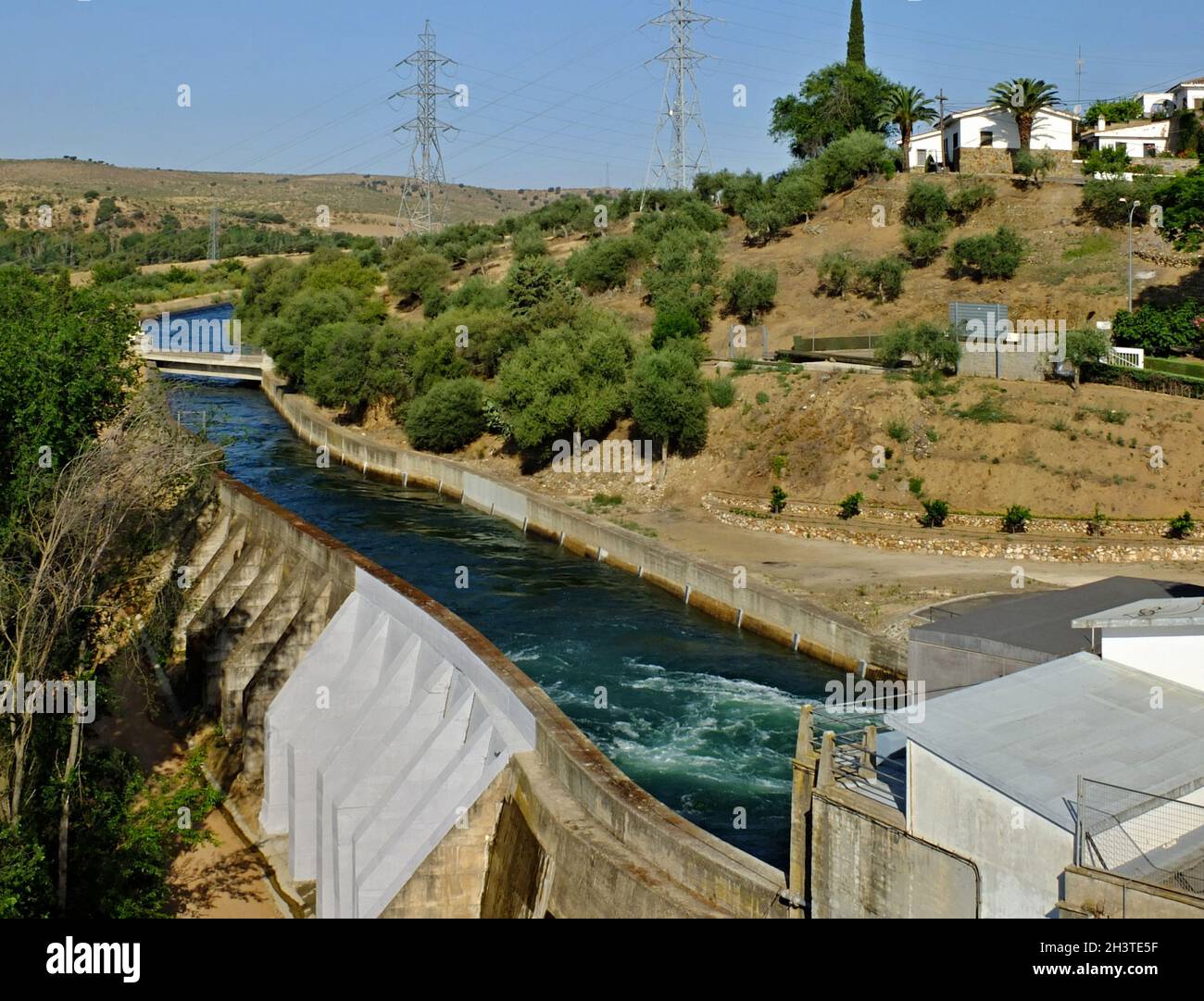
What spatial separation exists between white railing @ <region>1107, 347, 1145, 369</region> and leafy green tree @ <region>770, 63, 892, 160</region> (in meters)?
41.5

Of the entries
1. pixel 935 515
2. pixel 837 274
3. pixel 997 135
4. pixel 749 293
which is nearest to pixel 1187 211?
pixel 837 274

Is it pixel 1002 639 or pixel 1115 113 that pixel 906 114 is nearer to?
pixel 1115 113

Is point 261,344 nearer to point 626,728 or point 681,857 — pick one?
point 626,728

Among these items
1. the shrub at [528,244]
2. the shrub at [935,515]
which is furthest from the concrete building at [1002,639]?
the shrub at [528,244]

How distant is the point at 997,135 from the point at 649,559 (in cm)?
4709

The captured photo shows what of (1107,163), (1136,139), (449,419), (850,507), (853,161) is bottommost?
(850,507)

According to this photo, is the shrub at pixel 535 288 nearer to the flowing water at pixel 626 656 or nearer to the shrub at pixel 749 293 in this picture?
the shrub at pixel 749 293

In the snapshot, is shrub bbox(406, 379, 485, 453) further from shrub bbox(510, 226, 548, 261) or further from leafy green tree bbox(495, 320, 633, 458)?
shrub bbox(510, 226, 548, 261)

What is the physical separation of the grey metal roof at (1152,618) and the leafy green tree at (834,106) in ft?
237

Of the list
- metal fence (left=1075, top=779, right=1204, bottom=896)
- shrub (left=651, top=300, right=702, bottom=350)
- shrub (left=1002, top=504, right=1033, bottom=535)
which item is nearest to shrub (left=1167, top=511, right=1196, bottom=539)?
shrub (left=1002, top=504, right=1033, bottom=535)

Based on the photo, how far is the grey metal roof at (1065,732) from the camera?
1232cm

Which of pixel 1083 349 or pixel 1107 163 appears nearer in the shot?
pixel 1083 349

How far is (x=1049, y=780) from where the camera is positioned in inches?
483

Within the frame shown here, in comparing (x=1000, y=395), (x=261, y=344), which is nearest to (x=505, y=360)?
(x=1000, y=395)
